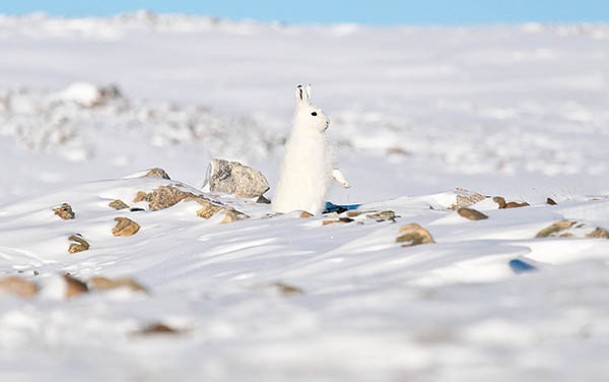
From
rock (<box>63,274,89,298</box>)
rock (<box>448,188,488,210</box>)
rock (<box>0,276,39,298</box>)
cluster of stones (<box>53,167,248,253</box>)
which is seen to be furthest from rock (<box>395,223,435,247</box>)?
rock (<box>448,188,488,210</box>)

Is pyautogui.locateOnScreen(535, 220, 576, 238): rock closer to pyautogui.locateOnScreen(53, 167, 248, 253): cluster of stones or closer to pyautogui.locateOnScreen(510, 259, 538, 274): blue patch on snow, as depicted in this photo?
pyautogui.locateOnScreen(510, 259, 538, 274): blue patch on snow

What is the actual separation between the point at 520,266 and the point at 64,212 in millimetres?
4937

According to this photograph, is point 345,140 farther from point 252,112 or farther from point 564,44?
point 564,44

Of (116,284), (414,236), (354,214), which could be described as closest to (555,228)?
(414,236)

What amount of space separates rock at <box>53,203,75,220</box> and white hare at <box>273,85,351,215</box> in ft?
5.93

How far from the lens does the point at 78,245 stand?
7.83 metres

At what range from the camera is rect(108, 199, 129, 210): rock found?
9289 millimetres

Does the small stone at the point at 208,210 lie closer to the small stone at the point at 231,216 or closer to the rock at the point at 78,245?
the small stone at the point at 231,216

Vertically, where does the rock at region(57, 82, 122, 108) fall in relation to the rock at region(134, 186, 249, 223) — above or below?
above

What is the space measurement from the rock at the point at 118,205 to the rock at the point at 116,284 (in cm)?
461

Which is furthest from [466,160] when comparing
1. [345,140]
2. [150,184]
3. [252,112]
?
[150,184]

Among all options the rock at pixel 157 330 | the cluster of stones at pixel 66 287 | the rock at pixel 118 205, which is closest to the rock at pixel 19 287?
the cluster of stones at pixel 66 287

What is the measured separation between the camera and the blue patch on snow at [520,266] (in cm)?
474

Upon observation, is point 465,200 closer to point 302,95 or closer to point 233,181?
point 302,95
